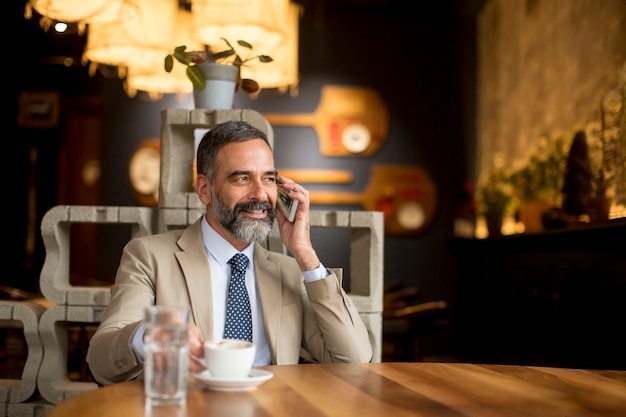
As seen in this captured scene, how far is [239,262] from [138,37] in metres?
3.88

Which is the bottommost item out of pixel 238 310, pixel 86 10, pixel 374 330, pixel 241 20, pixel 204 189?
pixel 374 330

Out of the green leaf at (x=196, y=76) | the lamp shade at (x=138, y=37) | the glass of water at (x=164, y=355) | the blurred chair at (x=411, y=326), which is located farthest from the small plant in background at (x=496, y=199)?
the glass of water at (x=164, y=355)

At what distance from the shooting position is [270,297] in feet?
8.23

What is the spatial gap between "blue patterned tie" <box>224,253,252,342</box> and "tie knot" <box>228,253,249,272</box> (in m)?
0.01

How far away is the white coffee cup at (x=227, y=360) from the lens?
1.60 metres

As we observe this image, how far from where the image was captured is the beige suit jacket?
241 centimetres

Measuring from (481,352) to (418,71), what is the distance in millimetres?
3070

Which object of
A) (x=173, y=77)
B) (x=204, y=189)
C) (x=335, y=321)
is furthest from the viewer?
(x=173, y=77)

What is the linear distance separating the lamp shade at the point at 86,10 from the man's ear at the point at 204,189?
225 centimetres

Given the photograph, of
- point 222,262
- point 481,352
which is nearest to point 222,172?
point 222,262

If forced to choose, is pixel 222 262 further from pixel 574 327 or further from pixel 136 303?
pixel 574 327

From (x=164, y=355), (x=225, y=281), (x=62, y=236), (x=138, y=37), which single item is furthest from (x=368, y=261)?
(x=138, y=37)

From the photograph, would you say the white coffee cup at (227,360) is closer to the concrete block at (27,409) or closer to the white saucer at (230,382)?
the white saucer at (230,382)

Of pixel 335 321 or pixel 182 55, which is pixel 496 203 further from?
pixel 335 321
